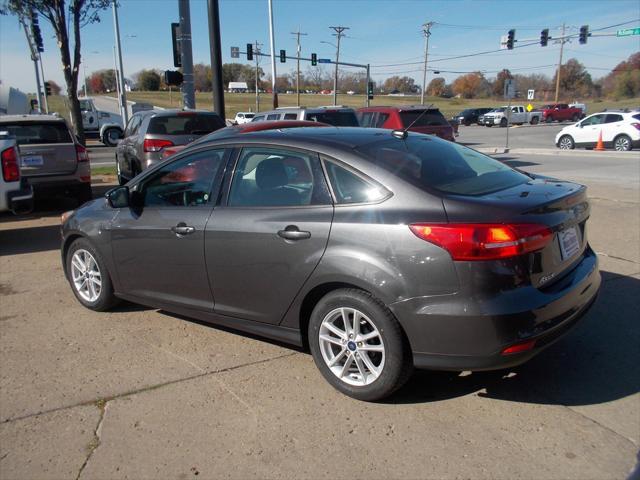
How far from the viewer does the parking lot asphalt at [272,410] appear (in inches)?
110

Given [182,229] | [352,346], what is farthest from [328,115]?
[352,346]

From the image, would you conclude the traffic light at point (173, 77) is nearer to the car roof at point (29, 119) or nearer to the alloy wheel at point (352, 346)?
the car roof at point (29, 119)

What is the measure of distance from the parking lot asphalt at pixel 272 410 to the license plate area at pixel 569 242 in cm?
83

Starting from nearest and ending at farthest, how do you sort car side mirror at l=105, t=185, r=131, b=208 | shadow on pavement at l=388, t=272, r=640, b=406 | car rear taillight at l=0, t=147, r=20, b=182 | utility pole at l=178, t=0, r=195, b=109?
shadow on pavement at l=388, t=272, r=640, b=406, car side mirror at l=105, t=185, r=131, b=208, car rear taillight at l=0, t=147, r=20, b=182, utility pole at l=178, t=0, r=195, b=109

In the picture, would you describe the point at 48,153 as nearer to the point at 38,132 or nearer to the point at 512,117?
the point at 38,132

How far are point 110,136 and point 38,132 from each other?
73.6ft

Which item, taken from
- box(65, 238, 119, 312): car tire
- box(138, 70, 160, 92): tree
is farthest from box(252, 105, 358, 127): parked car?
box(138, 70, 160, 92): tree

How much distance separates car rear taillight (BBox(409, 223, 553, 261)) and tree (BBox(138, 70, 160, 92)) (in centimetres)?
12656

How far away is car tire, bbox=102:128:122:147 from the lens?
30.3 m

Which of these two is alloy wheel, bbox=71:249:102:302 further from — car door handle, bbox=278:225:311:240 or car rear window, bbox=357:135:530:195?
car rear window, bbox=357:135:530:195

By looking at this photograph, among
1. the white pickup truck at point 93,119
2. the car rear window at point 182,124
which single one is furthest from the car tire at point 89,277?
the white pickup truck at point 93,119

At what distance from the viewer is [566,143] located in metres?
24.1

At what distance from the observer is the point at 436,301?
2.96 m

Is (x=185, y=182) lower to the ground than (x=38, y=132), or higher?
lower
